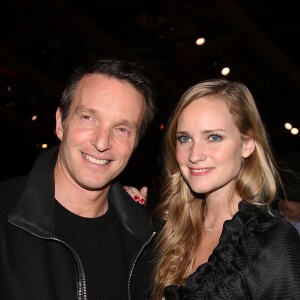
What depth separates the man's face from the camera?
2.38 metres

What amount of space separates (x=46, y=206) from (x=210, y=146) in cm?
85

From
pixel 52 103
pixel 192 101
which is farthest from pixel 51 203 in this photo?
pixel 52 103

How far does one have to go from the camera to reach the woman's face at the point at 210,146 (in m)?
2.32

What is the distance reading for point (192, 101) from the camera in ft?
8.10

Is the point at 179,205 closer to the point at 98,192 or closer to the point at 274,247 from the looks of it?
the point at 98,192

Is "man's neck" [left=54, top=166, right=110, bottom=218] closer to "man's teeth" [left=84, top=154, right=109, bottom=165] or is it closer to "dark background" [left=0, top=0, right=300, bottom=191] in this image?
"man's teeth" [left=84, top=154, right=109, bottom=165]

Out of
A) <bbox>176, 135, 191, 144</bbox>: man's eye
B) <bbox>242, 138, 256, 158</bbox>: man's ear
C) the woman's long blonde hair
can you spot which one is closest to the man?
the woman's long blonde hair

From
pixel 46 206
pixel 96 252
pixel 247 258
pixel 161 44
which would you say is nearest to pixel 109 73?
pixel 46 206

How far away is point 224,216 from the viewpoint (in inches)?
97.2

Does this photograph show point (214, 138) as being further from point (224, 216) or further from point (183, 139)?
point (224, 216)

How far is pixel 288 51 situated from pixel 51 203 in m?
6.36

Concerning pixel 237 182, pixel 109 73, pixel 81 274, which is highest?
pixel 109 73

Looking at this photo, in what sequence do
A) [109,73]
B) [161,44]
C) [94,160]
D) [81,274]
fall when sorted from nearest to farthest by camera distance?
[81,274]
[94,160]
[109,73]
[161,44]

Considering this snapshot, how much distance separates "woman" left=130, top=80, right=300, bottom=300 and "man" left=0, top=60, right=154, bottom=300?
220mm
